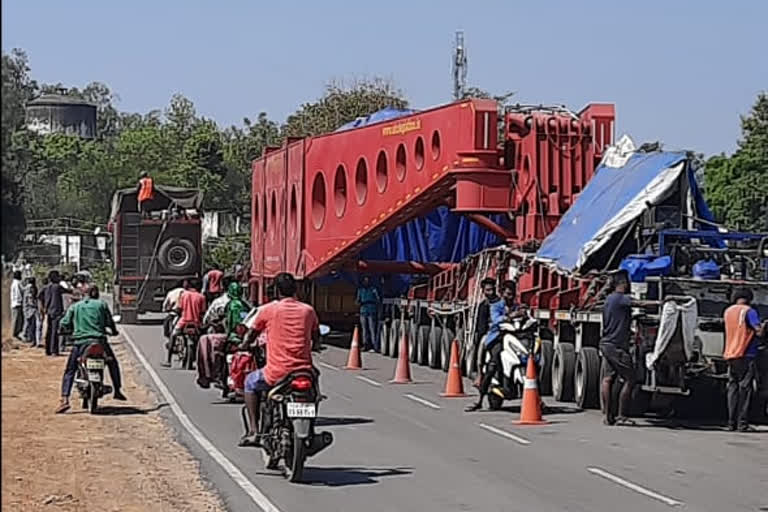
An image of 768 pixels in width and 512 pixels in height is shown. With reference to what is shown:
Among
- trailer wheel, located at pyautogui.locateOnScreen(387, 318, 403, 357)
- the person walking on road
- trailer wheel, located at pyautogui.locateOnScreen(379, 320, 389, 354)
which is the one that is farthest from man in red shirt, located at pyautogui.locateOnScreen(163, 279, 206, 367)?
the person walking on road

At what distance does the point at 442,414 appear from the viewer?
58.6 feet

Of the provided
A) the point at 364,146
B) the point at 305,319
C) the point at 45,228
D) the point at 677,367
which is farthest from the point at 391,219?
the point at 45,228

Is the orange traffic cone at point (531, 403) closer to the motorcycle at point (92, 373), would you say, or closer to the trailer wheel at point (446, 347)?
the motorcycle at point (92, 373)

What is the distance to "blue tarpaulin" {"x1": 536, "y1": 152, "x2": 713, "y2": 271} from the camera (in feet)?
64.7

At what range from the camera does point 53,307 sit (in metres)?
27.4

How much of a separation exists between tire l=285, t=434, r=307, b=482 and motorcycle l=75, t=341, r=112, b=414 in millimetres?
5541

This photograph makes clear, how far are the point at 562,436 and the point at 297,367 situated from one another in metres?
4.88

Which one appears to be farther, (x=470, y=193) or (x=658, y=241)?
(x=470, y=193)

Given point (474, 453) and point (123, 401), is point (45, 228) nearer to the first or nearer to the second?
point (123, 401)

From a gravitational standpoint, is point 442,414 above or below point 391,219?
below

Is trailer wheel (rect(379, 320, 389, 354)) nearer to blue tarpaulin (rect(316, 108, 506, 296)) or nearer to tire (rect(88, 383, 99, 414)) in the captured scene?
blue tarpaulin (rect(316, 108, 506, 296))

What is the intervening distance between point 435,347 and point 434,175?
10.1ft

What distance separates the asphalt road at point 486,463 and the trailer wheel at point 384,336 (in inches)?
353

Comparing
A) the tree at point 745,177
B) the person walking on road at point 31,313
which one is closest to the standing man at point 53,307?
the person walking on road at point 31,313
